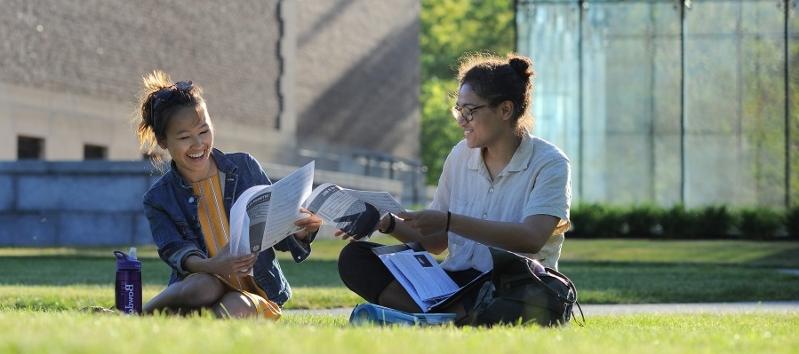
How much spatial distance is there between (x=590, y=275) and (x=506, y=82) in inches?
325

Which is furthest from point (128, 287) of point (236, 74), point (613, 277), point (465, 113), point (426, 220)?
point (236, 74)

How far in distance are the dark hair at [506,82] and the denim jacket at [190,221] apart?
Answer: 39.2 inches

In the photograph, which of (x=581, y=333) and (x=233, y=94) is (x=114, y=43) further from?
(x=581, y=333)

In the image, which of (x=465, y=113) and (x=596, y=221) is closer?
(x=465, y=113)

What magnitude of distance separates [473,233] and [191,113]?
1371 mm

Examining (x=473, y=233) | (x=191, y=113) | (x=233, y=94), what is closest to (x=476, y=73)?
(x=473, y=233)

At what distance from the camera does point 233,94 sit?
3012cm

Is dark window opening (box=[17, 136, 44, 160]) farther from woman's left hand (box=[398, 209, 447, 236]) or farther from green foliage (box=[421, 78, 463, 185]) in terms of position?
green foliage (box=[421, 78, 463, 185])

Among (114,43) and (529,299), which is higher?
(114,43)

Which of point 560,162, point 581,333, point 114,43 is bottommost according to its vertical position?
point 581,333

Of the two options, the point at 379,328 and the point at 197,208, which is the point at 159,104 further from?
the point at 379,328

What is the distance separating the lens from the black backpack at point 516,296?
20.4ft

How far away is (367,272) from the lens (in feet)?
22.4

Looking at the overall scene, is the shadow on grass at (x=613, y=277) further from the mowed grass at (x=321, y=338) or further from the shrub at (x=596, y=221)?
the shrub at (x=596, y=221)
